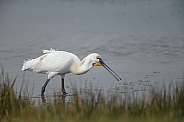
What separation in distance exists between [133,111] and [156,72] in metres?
5.22

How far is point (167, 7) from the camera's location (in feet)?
70.8

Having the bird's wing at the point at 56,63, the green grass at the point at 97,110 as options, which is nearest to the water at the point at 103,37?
the bird's wing at the point at 56,63

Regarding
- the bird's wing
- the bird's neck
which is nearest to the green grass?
the bird's wing

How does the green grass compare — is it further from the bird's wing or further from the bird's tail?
the bird's tail

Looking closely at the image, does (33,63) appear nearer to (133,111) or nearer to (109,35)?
(133,111)

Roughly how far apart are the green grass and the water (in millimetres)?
2845

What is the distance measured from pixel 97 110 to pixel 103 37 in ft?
34.8

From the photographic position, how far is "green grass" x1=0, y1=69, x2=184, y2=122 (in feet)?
25.4

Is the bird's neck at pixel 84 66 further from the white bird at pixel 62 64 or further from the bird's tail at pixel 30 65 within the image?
the bird's tail at pixel 30 65

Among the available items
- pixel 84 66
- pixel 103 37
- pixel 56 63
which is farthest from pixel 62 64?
pixel 103 37

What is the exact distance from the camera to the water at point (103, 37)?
13062mm

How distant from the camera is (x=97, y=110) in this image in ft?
26.9

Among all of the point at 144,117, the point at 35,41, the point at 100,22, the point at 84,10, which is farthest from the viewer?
the point at 84,10

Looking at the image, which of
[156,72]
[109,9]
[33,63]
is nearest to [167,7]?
[109,9]
